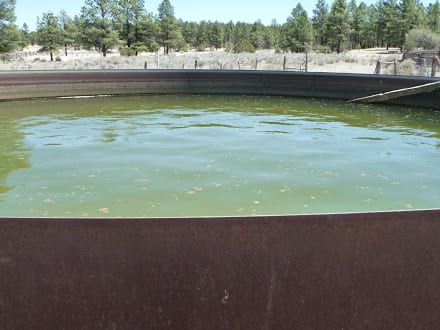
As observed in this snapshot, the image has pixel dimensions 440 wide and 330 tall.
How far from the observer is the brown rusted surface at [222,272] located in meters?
2.26

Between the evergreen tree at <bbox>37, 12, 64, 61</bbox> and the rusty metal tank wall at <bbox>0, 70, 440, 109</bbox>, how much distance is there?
38733 mm

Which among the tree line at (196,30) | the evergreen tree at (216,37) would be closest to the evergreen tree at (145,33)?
the tree line at (196,30)

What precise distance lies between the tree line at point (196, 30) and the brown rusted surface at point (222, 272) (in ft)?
157

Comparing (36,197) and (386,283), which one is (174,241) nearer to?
(386,283)

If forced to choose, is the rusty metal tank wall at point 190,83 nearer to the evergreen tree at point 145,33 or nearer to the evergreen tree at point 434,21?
the evergreen tree at point 145,33

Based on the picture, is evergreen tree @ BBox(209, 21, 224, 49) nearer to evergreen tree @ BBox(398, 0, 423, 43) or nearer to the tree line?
the tree line

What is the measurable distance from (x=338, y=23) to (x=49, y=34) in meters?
34.6

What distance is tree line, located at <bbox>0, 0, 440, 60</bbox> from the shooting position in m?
50.8

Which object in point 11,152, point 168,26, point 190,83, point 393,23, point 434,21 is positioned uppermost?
point 434,21

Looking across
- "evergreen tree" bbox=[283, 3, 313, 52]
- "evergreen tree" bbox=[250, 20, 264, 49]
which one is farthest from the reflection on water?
"evergreen tree" bbox=[250, 20, 264, 49]

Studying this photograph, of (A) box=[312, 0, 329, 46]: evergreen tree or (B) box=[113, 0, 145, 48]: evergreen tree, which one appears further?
(A) box=[312, 0, 329, 46]: evergreen tree

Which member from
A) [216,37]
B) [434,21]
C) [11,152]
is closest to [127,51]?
[216,37]

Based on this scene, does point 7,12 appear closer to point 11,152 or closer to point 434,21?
point 11,152

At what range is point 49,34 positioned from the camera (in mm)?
53750
